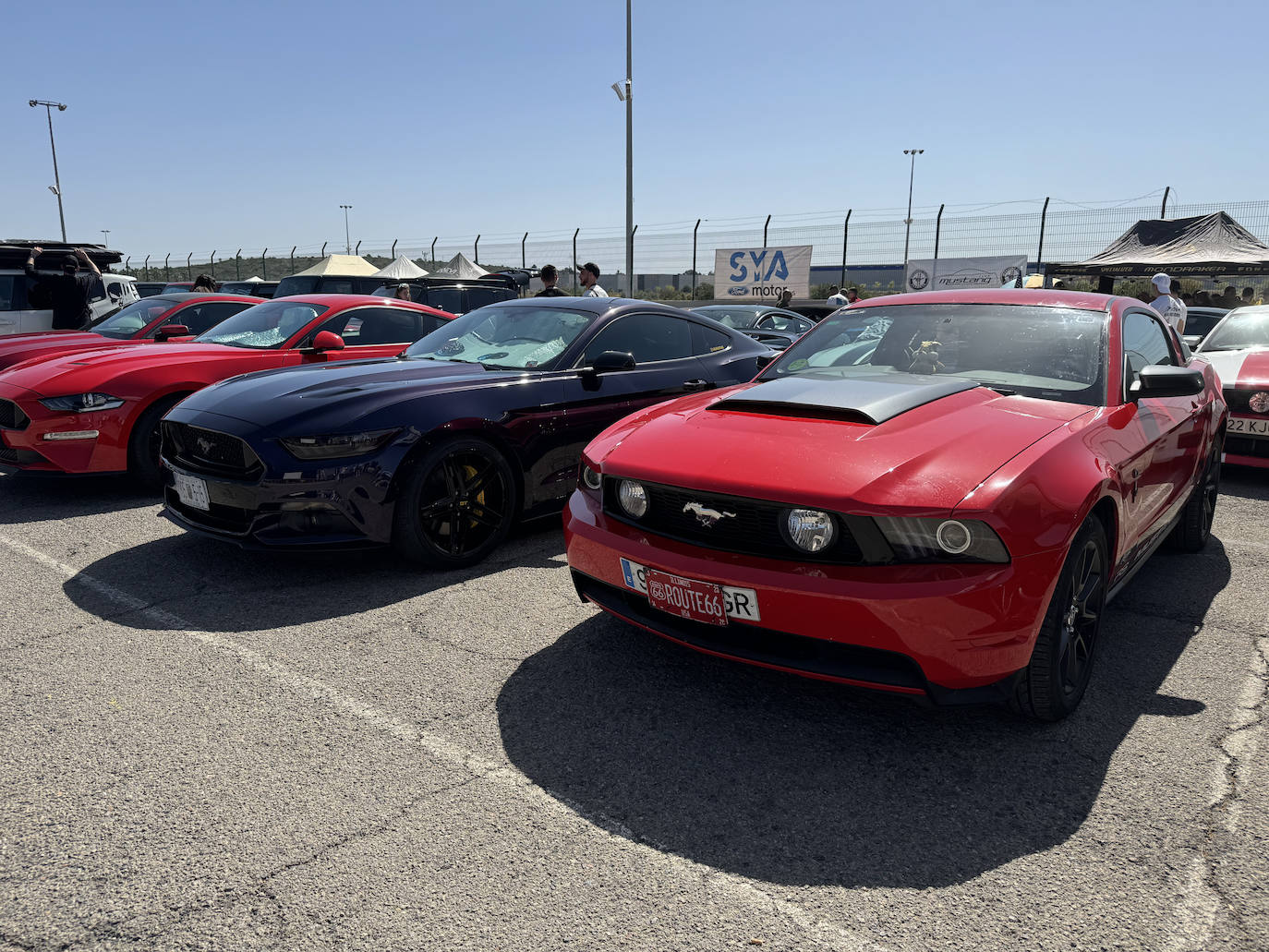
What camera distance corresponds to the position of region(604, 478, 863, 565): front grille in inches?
104

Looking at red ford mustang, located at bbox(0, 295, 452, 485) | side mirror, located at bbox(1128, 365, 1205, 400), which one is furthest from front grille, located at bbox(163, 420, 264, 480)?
side mirror, located at bbox(1128, 365, 1205, 400)

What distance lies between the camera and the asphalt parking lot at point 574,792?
202 centimetres

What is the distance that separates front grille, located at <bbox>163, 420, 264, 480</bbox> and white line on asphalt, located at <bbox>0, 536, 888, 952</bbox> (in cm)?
72

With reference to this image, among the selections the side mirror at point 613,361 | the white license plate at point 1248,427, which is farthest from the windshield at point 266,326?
the white license plate at point 1248,427

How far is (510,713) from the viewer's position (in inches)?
119

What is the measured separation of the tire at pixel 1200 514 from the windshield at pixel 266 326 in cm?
637

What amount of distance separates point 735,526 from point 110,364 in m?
5.48

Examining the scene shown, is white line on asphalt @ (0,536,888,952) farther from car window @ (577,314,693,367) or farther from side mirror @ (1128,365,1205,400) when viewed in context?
car window @ (577,314,693,367)

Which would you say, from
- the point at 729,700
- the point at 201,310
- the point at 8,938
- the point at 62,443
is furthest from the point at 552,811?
the point at 201,310

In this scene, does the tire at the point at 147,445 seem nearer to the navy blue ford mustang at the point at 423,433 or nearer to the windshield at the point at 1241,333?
the navy blue ford mustang at the point at 423,433

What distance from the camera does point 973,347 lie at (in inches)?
147

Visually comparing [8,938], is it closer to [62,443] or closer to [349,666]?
[349,666]

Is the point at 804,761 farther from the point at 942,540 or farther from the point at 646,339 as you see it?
the point at 646,339

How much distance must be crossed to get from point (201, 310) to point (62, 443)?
347cm
